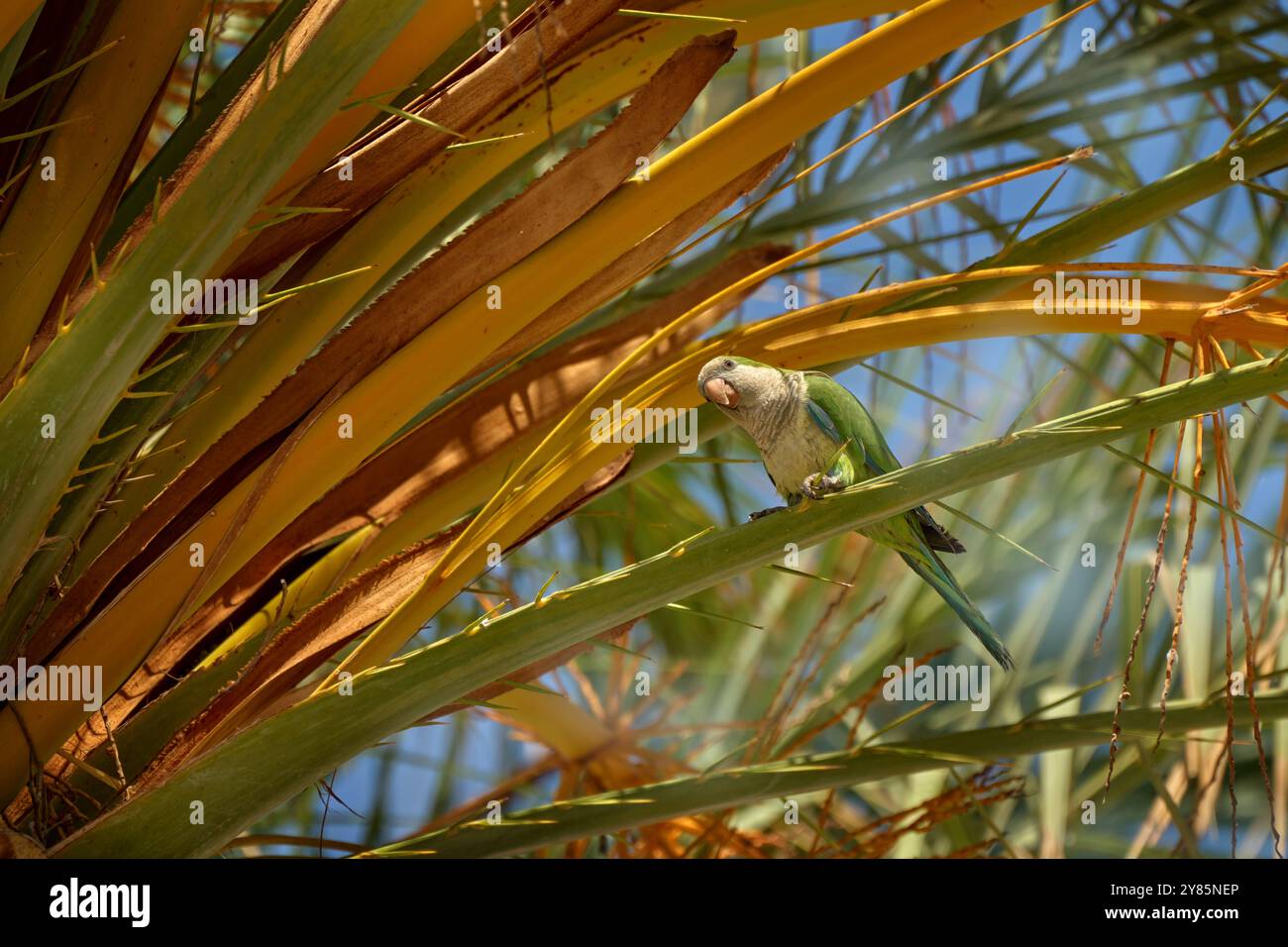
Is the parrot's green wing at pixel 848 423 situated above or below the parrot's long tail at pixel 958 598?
above

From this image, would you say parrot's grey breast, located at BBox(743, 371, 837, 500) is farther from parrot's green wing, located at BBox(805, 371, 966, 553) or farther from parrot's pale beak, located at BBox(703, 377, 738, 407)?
parrot's pale beak, located at BBox(703, 377, 738, 407)

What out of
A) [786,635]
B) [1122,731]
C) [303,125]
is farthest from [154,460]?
[786,635]

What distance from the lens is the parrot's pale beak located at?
120 cm

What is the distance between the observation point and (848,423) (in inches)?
58.3

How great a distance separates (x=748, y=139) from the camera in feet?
3.65

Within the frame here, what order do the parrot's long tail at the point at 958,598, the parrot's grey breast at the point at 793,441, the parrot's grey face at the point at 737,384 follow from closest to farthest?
the parrot's grey face at the point at 737,384 < the parrot's long tail at the point at 958,598 < the parrot's grey breast at the point at 793,441

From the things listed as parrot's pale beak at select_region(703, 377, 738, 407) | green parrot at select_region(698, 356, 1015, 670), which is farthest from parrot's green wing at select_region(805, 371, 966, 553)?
parrot's pale beak at select_region(703, 377, 738, 407)

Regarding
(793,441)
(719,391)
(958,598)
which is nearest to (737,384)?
(719,391)

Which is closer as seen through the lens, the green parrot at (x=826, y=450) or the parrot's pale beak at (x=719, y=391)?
the parrot's pale beak at (x=719, y=391)

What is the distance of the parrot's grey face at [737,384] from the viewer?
1.19m

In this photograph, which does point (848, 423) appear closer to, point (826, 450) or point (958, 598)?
point (826, 450)

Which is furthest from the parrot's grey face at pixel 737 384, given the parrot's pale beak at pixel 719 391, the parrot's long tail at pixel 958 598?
the parrot's long tail at pixel 958 598

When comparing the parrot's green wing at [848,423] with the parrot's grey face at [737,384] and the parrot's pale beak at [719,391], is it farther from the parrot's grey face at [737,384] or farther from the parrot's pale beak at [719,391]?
the parrot's pale beak at [719,391]
